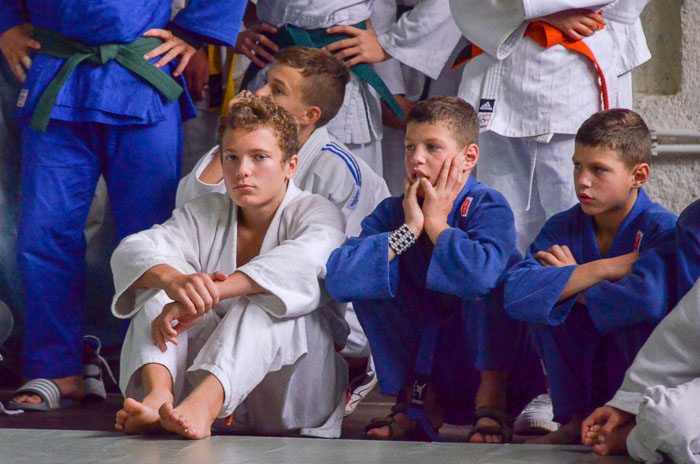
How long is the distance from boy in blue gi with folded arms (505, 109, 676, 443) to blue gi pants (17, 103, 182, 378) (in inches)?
50.2

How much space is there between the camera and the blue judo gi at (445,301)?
2.35 metres

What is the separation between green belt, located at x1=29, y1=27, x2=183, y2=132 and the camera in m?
2.91

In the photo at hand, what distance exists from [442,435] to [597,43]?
4.13 ft

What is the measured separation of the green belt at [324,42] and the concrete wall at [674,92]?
1.16m

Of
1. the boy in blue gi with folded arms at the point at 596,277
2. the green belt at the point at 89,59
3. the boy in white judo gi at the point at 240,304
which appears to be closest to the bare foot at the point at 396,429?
the boy in white judo gi at the point at 240,304

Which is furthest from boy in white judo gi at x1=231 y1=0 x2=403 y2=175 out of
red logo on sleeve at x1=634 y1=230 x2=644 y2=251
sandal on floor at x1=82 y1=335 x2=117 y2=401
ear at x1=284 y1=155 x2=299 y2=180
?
red logo on sleeve at x1=634 y1=230 x2=644 y2=251

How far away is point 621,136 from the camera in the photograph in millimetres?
2373

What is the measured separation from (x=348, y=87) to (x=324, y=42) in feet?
0.58

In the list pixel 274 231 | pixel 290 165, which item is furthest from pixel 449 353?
pixel 290 165

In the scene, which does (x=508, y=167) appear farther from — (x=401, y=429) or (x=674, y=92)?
(x=674, y=92)

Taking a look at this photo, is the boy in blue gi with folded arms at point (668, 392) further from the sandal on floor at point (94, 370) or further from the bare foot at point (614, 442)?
the sandal on floor at point (94, 370)

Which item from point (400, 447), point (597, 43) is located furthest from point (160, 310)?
point (597, 43)

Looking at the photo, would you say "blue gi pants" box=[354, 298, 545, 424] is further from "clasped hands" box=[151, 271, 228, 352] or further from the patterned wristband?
"clasped hands" box=[151, 271, 228, 352]

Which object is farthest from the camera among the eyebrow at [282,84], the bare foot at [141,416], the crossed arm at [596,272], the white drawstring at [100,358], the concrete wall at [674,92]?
the concrete wall at [674,92]
